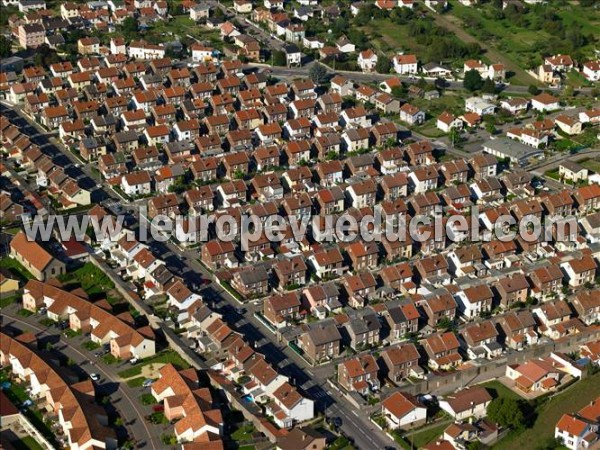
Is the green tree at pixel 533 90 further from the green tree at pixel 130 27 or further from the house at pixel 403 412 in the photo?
the house at pixel 403 412

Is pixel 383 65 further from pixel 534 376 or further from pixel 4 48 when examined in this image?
pixel 534 376

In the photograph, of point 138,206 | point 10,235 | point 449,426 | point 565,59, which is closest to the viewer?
point 449,426

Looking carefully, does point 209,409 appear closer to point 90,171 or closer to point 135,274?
point 135,274

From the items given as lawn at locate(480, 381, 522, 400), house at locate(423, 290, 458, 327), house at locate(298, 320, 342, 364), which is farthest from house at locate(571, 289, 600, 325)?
house at locate(298, 320, 342, 364)

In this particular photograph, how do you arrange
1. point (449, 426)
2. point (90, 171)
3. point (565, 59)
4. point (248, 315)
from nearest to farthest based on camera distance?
point (449, 426) < point (248, 315) < point (90, 171) < point (565, 59)

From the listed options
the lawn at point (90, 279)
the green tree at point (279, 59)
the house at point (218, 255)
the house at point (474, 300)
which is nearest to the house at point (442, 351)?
the house at point (474, 300)

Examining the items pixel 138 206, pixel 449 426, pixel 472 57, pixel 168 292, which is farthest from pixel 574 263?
pixel 472 57
